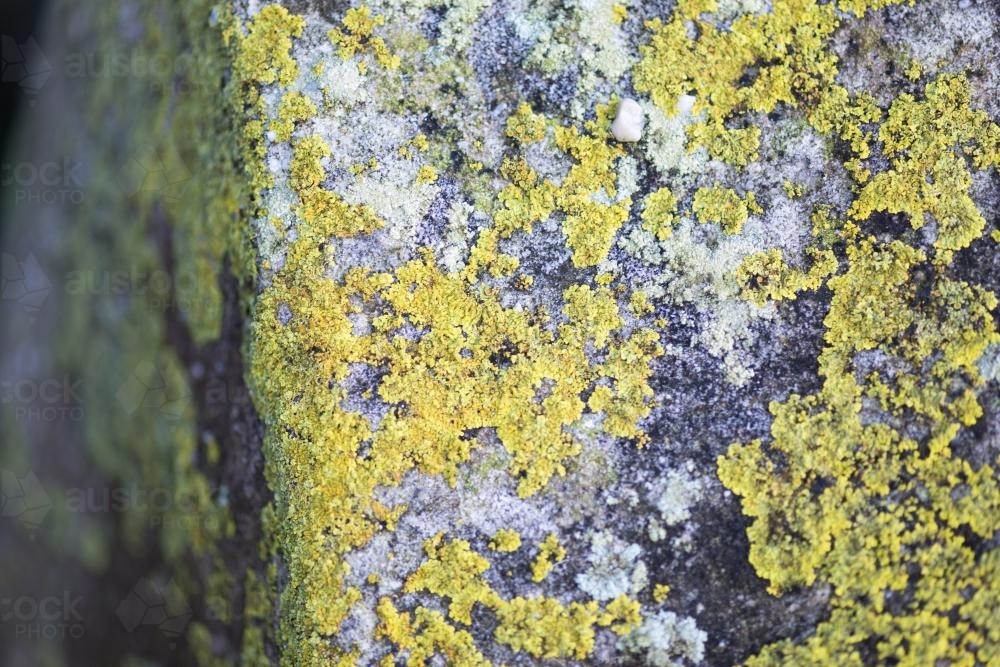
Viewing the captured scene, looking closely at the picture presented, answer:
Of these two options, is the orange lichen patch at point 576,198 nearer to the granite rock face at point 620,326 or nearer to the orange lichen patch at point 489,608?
the granite rock face at point 620,326

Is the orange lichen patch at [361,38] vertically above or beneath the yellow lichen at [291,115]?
above

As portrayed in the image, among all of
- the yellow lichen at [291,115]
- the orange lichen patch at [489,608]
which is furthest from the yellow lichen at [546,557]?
the yellow lichen at [291,115]

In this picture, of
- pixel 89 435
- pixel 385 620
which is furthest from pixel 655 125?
pixel 89 435

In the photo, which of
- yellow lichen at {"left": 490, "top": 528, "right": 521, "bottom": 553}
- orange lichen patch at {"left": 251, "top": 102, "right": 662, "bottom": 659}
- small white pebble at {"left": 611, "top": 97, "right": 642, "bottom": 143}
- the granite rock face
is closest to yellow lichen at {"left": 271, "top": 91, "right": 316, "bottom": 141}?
the granite rock face

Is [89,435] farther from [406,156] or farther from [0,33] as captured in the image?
[0,33]

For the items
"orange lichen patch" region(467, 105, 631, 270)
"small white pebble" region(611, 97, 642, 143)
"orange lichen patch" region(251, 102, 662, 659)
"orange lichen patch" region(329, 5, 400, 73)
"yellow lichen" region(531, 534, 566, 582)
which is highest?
"orange lichen patch" region(329, 5, 400, 73)

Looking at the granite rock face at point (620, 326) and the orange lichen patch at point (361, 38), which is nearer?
the granite rock face at point (620, 326)

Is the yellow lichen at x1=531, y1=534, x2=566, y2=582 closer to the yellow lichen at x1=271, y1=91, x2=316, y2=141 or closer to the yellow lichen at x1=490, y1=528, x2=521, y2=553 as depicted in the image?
the yellow lichen at x1=490, y1=528, x2=521, y2=553

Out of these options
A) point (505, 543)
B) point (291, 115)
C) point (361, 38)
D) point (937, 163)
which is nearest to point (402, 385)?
point (505, 543)
